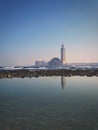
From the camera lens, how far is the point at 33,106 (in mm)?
15555

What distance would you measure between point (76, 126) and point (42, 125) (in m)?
1.57

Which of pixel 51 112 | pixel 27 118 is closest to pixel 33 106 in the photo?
pixel 51 112

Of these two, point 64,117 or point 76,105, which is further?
point 76,105

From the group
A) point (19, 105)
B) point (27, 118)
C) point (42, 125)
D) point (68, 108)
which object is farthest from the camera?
point (19, 105)

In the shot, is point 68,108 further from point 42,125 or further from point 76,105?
point 42,125

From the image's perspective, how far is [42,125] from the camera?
35.8ft

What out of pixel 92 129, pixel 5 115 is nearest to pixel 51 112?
pixel 5 115

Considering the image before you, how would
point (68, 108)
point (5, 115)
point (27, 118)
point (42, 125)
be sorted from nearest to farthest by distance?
point (42, 125) < point (27, 118) < point (5, 115) < point (68, 108)

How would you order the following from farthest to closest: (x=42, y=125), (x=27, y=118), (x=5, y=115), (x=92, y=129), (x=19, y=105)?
(x=19, y=105) → (x=5, y=115) → (x=27, y=118) → (x=42, y=125) → (x=92, y=129)

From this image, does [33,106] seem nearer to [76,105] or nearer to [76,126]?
[76,105]

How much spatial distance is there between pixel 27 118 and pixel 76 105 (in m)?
4.64

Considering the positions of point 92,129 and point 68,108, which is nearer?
point 92,129

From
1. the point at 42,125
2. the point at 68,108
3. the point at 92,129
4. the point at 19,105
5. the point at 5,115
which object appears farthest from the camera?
the point at 19,105

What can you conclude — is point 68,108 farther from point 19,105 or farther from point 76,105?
point 19,105
